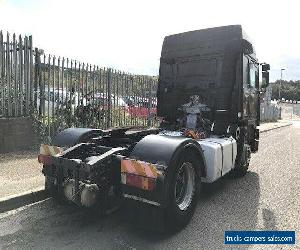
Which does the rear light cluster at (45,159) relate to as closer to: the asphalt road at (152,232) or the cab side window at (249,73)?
the asphalt road at (152,232)

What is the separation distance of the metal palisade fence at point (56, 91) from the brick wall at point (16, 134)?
25 cm

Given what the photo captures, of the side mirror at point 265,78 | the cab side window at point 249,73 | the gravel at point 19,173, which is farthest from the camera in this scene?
the side mirror at point 265,78

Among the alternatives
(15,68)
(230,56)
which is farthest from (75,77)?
(230,56)

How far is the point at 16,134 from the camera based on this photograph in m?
8.68

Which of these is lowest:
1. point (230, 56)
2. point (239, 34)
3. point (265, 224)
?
point (265, 224)

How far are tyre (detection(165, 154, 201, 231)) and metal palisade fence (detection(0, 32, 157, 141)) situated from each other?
5.61m

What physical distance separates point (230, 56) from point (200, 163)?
287 cm

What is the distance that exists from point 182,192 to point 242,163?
3035mm

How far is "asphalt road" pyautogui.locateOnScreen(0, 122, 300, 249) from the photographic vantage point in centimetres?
405

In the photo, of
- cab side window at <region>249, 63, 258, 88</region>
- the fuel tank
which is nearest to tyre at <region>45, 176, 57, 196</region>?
the fuel tank

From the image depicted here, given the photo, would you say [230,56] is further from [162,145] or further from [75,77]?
[75,77]

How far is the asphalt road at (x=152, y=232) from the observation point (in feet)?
13.3

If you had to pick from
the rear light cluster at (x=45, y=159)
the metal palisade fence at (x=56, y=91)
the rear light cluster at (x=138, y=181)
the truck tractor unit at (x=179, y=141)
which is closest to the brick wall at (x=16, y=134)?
the metal palisade fence at (x=56, y=91)

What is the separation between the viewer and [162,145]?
4.29 meters
